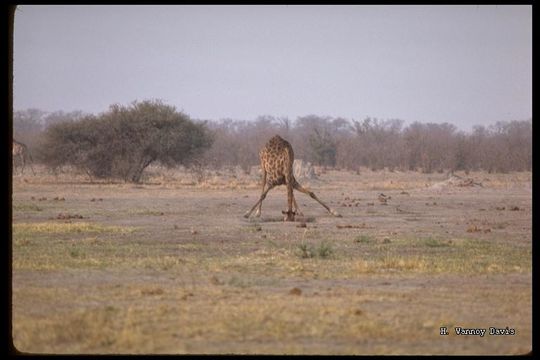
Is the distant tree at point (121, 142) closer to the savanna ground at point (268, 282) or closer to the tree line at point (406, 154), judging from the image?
the tree line at point (406, 154)

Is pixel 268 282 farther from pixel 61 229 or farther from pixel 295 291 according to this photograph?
pixel 61 229

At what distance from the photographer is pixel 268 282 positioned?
1186cm

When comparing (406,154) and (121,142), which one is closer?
(121,142)

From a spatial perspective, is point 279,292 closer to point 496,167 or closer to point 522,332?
point 522,332

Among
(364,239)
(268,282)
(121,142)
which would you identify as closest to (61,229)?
(364,239)

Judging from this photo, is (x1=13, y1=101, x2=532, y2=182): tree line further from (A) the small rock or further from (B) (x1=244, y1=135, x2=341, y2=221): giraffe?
(A) the small rock

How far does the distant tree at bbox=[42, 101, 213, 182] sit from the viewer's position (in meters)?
42.0

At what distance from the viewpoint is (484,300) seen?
10.6 metres

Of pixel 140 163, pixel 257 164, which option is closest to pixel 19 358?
pixel 140 163

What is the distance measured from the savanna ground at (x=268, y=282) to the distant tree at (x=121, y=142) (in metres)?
17.4

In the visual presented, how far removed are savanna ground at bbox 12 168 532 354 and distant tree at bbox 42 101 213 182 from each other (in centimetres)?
1738

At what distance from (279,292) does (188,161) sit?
A: 34.6 m

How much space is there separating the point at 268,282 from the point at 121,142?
31.2 metres

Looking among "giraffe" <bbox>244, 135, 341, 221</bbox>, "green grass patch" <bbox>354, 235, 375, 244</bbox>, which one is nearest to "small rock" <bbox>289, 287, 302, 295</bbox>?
"green grass patch" <bbox>354, 235, 375, 244</bbox>
